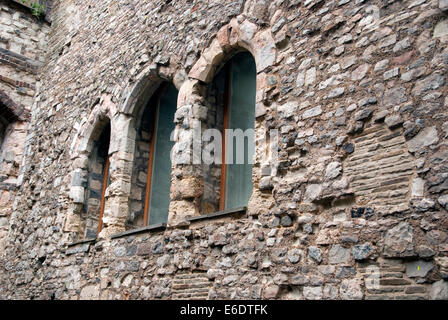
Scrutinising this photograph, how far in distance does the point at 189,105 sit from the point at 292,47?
1.33 metres

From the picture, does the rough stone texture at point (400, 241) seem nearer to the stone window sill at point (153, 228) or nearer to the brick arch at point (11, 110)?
the stone window sill at point (153, 228)

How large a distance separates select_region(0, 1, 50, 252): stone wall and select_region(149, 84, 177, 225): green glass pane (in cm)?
351

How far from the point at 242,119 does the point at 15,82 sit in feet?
17.5

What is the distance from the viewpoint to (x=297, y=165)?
336cm

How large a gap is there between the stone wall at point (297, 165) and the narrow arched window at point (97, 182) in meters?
0.18

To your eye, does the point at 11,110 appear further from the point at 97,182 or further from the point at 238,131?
the point at 238,131

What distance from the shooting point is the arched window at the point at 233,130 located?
4.34m

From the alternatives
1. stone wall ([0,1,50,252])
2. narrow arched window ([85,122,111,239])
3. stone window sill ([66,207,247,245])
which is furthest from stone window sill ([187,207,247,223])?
stone wall ([0,1,50,252])

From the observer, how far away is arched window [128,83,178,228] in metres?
5.26

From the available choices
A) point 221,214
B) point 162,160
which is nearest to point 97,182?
point 162,160

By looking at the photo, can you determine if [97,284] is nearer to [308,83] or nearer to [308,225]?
[308,225]

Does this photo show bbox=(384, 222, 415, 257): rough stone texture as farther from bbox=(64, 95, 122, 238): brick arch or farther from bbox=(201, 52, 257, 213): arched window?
bbox=(64, 95, 122, 238): brick arch

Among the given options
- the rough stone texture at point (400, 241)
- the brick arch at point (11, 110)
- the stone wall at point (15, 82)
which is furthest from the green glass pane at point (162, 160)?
the brick arch at point (11, 110)

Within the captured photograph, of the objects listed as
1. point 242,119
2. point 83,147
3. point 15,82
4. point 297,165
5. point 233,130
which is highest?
point 15,82
